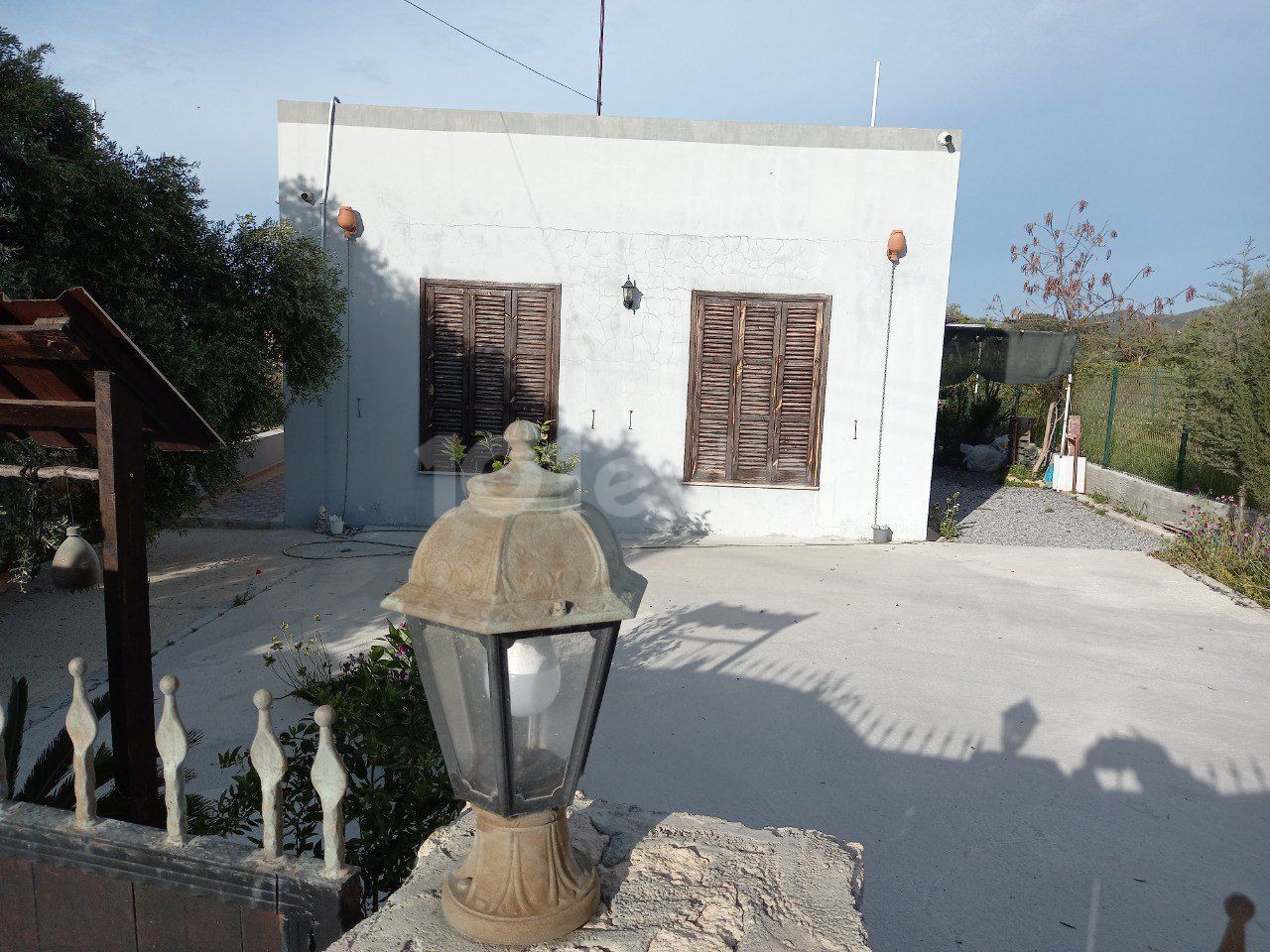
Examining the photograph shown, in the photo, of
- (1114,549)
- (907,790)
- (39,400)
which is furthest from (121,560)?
(1114,549)

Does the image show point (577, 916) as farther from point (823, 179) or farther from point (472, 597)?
point (823, 179)

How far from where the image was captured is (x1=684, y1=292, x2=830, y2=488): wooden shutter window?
29.3 ft

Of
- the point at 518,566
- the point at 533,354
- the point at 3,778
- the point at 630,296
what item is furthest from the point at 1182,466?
the point at 3,778

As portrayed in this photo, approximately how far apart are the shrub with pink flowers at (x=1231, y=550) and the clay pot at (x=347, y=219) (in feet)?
30.2

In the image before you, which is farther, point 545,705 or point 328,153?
point 328,153

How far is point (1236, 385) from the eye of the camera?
8266 millimetres

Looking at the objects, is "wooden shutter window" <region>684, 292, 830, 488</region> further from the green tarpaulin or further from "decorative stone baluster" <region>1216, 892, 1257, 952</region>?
"decorative stone baluster" <region>1216, 892, 1257, 952</region>

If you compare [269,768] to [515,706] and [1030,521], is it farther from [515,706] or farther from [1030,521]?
[1030,521]

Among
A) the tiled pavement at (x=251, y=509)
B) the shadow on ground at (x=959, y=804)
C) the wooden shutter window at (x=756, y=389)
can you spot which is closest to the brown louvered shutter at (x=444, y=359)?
the tiled pavement at (x=251, y=509)

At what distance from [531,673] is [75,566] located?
2100 mm

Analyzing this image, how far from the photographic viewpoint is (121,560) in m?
2.61

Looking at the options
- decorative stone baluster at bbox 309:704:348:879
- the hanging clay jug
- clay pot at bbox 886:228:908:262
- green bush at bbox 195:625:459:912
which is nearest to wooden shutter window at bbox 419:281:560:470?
clay pot at bbox 886:228:908:262

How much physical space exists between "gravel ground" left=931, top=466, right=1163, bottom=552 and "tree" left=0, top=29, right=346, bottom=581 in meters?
7.60

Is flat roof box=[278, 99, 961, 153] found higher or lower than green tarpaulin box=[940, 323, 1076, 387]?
higher
